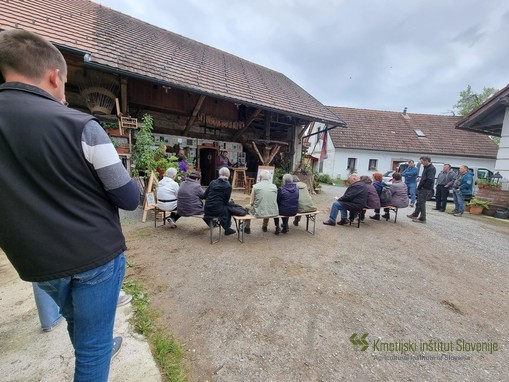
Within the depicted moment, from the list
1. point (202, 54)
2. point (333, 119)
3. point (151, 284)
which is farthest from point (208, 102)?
point (151, 284)

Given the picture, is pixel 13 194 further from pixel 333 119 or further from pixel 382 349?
pixel 333 119

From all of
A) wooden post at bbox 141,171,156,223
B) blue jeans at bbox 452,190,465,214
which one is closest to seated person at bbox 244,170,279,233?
wooden post at bbox 141,171,156,223

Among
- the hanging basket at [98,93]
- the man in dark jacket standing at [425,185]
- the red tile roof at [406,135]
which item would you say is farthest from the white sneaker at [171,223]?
the red tile roof at [406,135]

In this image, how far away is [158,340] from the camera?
198 centimetres

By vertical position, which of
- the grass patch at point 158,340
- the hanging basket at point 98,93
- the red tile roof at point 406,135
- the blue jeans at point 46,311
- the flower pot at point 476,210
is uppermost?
the red tile roof at point 406,135

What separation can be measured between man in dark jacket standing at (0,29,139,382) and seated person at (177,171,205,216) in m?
3.32

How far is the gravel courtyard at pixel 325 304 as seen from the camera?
1.92 m

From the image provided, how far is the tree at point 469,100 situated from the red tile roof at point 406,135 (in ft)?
33.9

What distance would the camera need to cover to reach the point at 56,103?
3.31ft

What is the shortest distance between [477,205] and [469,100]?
95.8ft

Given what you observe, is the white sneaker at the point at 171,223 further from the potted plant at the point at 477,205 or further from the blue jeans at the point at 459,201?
the potted plant at the point at 477,205

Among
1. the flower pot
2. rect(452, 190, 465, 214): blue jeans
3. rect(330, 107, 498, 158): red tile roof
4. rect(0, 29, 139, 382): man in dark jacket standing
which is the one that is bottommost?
the flower pot

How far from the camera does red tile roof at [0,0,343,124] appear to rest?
580 cm

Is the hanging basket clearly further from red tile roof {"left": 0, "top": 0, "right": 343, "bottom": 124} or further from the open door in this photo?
the open door
